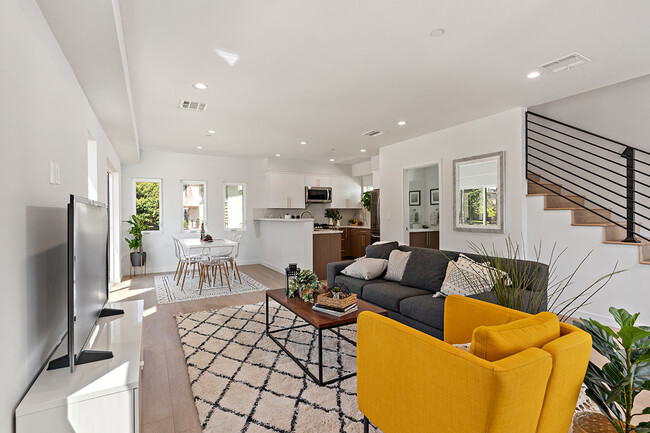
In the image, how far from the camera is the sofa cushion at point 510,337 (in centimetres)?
122

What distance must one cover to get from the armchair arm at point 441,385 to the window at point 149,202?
22.1 feet

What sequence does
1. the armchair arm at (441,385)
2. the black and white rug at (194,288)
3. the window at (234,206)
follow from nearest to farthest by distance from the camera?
the armchair arm at (441,385), the black and white rug at (194,288), the window at (234,206)

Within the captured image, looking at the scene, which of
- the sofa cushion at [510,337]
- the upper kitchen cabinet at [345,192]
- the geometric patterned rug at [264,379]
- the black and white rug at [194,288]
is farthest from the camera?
the upper kitchen cabinet at [345,192]

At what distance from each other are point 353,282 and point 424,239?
3.42 meters

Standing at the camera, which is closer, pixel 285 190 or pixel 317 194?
pixel 285 190

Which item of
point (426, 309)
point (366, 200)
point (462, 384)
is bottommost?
point (426, 309)

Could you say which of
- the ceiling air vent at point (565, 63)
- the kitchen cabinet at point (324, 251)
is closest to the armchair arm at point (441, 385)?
the ceiling air vent at point (565, 63)

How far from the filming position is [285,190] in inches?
328

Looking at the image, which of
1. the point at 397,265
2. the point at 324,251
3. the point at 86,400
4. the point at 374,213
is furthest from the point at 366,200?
the point at 86,400

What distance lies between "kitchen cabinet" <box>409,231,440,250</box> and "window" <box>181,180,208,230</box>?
4633 mm

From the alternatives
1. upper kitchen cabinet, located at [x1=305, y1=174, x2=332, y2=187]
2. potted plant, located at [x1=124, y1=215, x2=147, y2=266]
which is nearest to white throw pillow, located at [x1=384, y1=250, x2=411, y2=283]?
upper kitchen cabinet, located at [x1=305, y1=174, x2=332, y2=187]

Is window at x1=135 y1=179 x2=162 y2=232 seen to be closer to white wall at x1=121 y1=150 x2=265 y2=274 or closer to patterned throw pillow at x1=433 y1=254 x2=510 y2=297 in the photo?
white wall at x1=121 y1=150 x2=265 y2=274

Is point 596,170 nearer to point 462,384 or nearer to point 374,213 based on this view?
point 374,213

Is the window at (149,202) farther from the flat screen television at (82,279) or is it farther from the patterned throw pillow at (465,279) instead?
the patterned throw pillow at (465,279)
